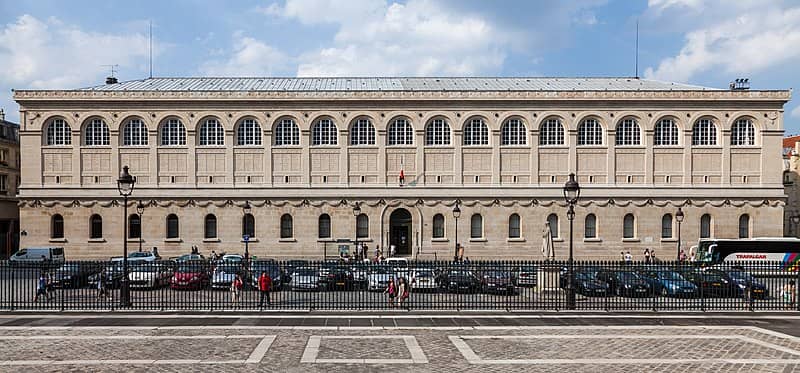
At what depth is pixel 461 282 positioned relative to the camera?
77.0 ft

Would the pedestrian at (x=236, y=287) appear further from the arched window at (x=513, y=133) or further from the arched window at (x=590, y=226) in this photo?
the arched window at (x=590, y=226)

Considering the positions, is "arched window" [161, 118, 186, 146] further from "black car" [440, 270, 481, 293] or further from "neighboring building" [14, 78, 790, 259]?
"black car" [440, 270, 481, 293]

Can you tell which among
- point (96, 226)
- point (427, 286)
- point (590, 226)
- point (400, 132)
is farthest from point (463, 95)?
point (96, 226)

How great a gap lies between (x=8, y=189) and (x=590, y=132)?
189ft

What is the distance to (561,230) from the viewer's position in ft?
177

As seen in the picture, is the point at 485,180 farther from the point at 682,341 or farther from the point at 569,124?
the point at 682,341

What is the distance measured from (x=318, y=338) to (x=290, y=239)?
36727 mm

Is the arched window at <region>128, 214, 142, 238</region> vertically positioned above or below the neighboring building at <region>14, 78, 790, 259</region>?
below

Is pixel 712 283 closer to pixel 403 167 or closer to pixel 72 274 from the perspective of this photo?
pixel 72 274

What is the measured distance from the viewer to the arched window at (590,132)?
5444 centimetres

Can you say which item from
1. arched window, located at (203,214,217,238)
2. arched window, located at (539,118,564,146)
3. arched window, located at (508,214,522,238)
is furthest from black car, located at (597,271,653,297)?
arched window, located at (203,214,217,238)

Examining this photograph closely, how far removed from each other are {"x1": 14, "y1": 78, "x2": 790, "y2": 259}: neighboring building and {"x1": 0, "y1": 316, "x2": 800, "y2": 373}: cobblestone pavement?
3351 centimetres

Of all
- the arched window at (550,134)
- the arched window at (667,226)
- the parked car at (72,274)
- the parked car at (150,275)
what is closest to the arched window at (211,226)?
the parked car at (150,275)

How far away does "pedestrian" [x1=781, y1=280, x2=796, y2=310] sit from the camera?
2330cm
